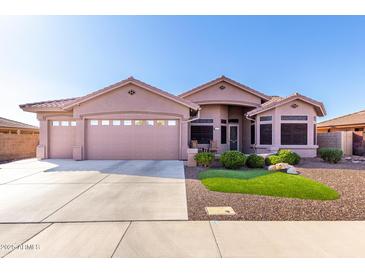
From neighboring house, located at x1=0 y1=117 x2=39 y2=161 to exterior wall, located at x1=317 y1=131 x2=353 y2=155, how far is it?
2472 centimetres

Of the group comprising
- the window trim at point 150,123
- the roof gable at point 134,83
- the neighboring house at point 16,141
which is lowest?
the neighboring house at point 16,141

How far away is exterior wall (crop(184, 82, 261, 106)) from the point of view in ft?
52.7

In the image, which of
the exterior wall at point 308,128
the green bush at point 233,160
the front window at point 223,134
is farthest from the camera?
the front window at point 223,134

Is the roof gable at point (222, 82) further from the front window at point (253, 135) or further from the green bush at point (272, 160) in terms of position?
the green bush at point (272, 160)

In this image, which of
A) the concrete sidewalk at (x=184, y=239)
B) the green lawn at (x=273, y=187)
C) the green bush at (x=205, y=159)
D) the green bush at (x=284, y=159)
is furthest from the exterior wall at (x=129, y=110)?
the concrete sidewalk at (x=184, y=239)

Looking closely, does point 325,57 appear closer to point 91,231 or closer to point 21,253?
point 91,231

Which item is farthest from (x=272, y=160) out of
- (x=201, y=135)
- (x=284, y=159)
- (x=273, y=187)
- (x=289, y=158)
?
(x=201, y=135)

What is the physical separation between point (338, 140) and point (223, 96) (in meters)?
9.36

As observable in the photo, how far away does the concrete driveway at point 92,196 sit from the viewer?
178 inches

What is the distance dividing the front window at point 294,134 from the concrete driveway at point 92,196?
29.5 feet

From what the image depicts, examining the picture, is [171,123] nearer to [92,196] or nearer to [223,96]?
[223,96]

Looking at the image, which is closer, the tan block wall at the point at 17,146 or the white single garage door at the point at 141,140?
the white single garage door at the point at 141,140

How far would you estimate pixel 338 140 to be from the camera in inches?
571
